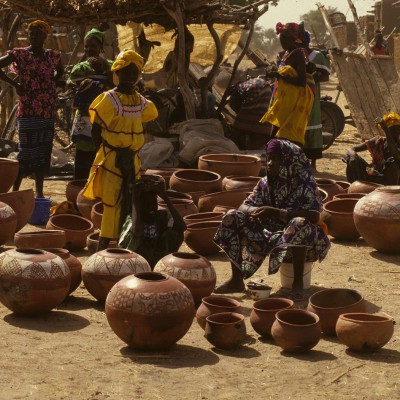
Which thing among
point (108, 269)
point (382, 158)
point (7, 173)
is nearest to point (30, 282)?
point (108, 269)

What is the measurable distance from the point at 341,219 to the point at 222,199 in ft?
3.44

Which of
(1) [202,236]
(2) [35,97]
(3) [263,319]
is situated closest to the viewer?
(3) [263,319]

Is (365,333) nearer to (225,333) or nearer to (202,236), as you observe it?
(225,333)

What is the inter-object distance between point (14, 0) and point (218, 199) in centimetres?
425

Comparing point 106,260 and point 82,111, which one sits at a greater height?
point 82,111

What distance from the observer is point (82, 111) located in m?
9.33

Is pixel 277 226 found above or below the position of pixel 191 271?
above

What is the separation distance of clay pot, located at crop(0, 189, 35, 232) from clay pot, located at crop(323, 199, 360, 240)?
7.79 ft

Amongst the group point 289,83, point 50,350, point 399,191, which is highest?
point 289,83

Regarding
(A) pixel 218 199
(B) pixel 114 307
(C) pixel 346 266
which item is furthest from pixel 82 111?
(B) pixel 114 307

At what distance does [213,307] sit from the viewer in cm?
580

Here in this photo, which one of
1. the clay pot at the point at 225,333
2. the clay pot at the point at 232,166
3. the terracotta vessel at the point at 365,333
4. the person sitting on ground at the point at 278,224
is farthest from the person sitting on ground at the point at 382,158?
the clay pot at the point at 225,333

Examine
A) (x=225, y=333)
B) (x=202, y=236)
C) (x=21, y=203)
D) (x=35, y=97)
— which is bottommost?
(x=225, y=333)

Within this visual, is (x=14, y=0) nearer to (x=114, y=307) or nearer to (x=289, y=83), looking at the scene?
(x=289, y=83)
